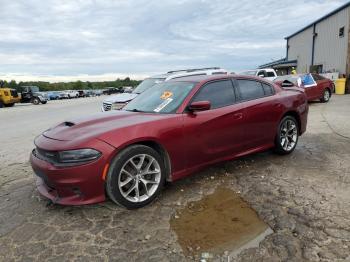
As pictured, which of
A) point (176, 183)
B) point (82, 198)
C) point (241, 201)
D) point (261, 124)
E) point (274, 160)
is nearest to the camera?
point (82, 198)

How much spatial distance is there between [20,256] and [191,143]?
2.25 m

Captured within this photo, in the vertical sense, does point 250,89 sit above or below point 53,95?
above

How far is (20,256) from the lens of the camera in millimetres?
2818

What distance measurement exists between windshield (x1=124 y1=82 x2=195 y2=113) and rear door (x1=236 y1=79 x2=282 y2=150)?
967 mm

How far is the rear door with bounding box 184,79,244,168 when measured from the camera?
4012 millimetres

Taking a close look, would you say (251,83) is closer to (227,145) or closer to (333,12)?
(227,145)

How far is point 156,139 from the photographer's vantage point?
3.67 meters

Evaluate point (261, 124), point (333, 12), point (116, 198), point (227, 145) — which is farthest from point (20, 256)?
point (333, 12)

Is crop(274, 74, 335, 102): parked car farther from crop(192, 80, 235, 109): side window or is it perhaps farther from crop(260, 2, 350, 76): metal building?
crop(192, 80, 235, 109): side window

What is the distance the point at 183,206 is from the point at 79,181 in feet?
4.16

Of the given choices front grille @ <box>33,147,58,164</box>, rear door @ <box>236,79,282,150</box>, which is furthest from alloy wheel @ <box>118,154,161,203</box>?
rear door @ <box>236,79,282,150</box>

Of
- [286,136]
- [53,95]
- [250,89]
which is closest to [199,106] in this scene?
[250,89]

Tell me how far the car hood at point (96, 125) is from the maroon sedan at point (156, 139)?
0.01 m

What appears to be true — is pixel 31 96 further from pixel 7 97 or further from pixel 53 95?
pixel 53 95
